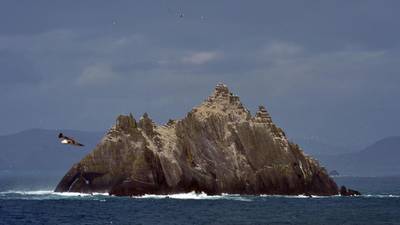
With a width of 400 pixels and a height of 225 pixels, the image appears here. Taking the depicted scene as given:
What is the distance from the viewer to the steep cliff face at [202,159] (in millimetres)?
149125

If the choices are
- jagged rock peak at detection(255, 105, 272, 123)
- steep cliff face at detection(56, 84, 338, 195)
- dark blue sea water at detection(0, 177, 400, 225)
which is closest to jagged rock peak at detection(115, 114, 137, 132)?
steep cliff face at detection(56, 84, 338, 195)

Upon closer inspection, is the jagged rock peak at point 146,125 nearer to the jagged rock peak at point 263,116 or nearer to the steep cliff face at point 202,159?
the steep cliff face at point 202,159

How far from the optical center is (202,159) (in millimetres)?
155000

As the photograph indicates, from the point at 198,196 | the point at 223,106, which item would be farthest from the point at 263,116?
the point at 198,196

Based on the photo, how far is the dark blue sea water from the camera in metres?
106

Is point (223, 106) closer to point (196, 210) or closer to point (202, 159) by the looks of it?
point (202, 159)

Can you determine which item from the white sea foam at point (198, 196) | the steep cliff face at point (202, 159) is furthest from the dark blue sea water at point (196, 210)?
the steep cliff face at point (202, 159)

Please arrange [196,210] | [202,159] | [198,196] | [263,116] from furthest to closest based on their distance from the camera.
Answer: [263,116] < [202,159] < [198,196] < [196,210]

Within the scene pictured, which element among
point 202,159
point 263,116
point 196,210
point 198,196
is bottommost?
point 196,210

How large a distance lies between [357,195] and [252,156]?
26.6m

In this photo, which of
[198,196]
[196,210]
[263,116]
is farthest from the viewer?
[263,116]

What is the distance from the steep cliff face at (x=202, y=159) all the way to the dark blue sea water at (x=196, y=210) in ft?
12.0

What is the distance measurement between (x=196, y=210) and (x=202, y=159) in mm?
33862

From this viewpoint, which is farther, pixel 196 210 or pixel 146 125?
pixel 146 125
